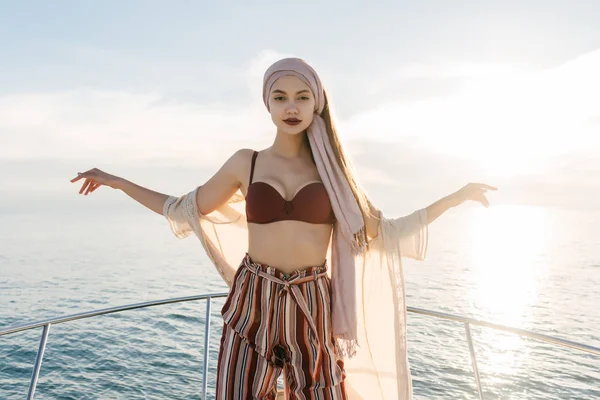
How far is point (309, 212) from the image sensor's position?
2072mm

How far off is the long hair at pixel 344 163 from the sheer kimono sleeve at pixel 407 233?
11 cm

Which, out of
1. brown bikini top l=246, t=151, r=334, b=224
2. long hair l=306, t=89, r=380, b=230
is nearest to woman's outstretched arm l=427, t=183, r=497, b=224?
long hair l=306, t=89, r=380, b=230

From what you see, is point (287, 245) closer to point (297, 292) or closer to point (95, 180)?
point (297, 292)

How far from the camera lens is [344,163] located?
2.23 meters

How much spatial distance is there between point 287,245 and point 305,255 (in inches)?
3.5

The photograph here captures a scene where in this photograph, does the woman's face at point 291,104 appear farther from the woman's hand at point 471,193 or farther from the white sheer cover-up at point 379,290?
the woman's hand at point 471,193

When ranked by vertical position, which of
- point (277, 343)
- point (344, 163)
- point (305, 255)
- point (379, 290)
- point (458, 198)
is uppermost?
point (344, 163)

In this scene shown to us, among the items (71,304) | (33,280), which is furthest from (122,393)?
(33,280)

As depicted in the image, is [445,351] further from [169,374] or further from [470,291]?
[470,291]

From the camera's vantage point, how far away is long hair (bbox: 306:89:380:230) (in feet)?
7.25

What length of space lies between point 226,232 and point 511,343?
16544 mm

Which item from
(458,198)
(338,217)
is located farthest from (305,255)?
(458,198)

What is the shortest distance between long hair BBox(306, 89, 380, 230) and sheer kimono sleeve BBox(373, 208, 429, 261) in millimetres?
113

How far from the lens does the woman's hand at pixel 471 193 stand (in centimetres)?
221
